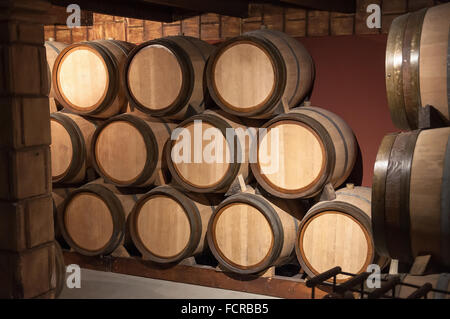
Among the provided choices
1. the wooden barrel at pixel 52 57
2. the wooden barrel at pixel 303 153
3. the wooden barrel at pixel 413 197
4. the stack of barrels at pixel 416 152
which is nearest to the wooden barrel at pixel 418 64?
the stack of barrels at pixel 416 152

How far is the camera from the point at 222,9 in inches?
201

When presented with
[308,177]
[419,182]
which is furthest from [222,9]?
[419,182]

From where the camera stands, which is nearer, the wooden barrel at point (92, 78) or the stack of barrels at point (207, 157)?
the stack of barrels at point (207, 157)

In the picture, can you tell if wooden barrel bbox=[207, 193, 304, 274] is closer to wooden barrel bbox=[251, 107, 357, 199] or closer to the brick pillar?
wooden barrel bbox=[251, 107, 357, 199]

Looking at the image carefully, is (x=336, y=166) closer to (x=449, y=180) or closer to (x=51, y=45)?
(x=449, y=180)

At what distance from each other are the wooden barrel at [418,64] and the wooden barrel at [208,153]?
1.76 m

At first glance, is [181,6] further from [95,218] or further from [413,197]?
[413,197]

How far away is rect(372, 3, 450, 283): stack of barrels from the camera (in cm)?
270

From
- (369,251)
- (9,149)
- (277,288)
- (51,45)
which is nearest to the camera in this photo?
(9,149)

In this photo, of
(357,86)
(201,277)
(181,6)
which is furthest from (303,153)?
(181,6)

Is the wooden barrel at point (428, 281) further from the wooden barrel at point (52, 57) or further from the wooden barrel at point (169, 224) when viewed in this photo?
the wooden barrel at point (52, 57)

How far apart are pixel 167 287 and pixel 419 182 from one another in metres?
2.87

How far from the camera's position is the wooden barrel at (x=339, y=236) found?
416 cm

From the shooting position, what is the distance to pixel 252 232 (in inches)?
183
